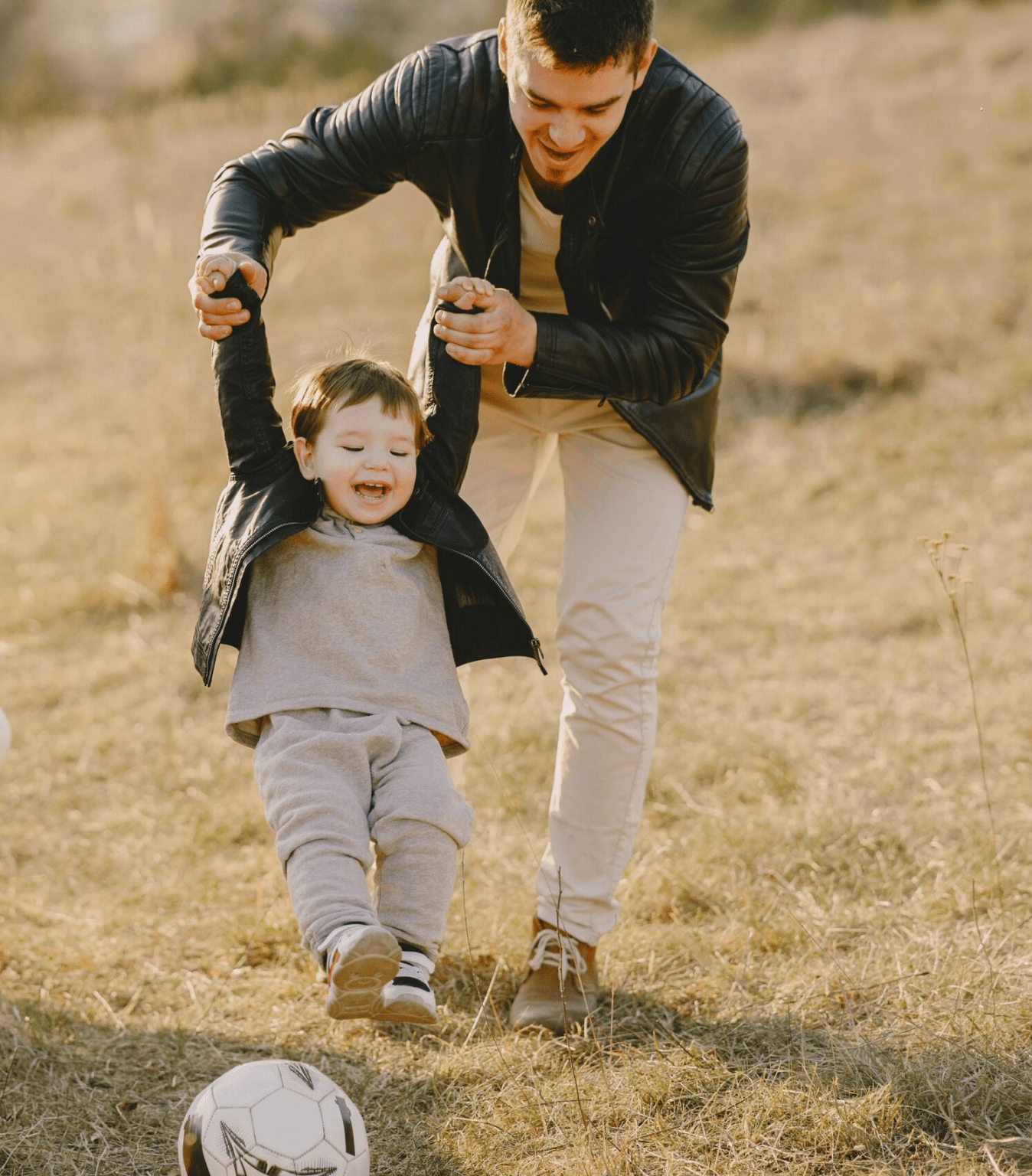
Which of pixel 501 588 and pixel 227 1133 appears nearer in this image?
pixel 227 1133

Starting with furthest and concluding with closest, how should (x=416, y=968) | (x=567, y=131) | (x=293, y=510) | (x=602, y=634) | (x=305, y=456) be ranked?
(x=602, y=634) < (x=305, y=456) < (x=293, y=510) < (x=567, y=131) < (x=416, y=968)

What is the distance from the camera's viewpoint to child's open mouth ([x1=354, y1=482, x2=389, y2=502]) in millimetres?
2650

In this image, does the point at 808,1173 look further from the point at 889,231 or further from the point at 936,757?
the point at 889,231

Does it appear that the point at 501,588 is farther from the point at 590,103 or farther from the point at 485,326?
the point at 590,103

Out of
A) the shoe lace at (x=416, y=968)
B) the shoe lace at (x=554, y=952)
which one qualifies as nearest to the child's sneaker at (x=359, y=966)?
the shoe lace at (x=416, y=968)

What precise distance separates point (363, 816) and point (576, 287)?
4.14 feet

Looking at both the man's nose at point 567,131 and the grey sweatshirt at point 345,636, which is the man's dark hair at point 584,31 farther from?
the grey sweatshirt at point 345,636

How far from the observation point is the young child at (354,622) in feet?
7.98

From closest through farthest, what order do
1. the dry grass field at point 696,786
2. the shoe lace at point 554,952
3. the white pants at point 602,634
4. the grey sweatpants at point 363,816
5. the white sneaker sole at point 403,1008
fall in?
the white sneaker sole at point 403,1008 < the grey sweatpants at point 363,816 < the dry grass field at point 696,786 < the white pants at point 602,634 < the shoe lace at point 554,952

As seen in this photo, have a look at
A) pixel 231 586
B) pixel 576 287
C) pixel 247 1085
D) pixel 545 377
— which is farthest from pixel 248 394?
pixel 247 1085

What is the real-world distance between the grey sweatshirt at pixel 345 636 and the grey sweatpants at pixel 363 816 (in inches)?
1.9

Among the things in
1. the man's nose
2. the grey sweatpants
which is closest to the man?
the man's nose

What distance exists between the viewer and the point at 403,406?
2.68 m

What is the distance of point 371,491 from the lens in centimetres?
266
